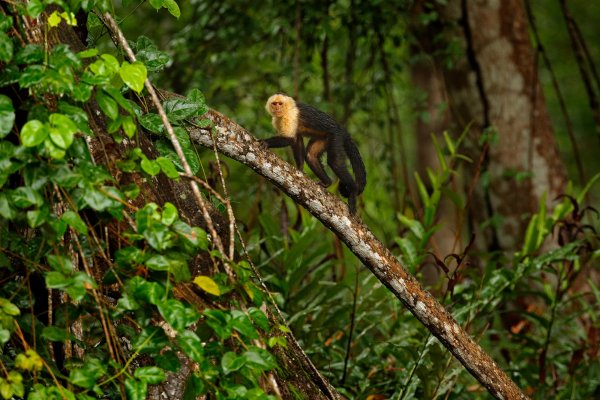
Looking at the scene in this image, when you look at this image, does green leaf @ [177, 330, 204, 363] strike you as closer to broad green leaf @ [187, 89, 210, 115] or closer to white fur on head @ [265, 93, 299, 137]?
broad green leaf @ [187, 89, 210, 115]

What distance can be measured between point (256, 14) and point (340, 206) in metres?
3.61

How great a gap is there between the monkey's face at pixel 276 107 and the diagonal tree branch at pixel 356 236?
919 millimetres

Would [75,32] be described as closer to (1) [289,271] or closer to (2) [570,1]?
(1) [289,271]

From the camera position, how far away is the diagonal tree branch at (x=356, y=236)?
2.27 m

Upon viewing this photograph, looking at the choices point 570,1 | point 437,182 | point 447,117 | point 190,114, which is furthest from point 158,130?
point 570,1

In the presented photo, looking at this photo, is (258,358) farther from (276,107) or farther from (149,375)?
(276,107)

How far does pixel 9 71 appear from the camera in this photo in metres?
1.66

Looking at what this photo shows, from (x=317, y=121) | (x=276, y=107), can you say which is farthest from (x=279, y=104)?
(x=317, y=121)

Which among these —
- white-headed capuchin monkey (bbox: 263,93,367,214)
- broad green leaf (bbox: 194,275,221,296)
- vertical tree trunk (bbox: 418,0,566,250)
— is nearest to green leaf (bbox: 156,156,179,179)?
broad green leaf (bbox: 194,275,221,296)

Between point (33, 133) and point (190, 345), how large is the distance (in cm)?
53

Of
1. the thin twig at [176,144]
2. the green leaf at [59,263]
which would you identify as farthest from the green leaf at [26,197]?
the thin twig at [176,144]

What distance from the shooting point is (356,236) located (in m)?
2.34

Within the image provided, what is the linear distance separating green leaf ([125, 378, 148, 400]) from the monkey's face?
5.63 feet

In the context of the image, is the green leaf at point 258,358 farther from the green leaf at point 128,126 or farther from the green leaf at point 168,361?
the green leaf at point 128,126
